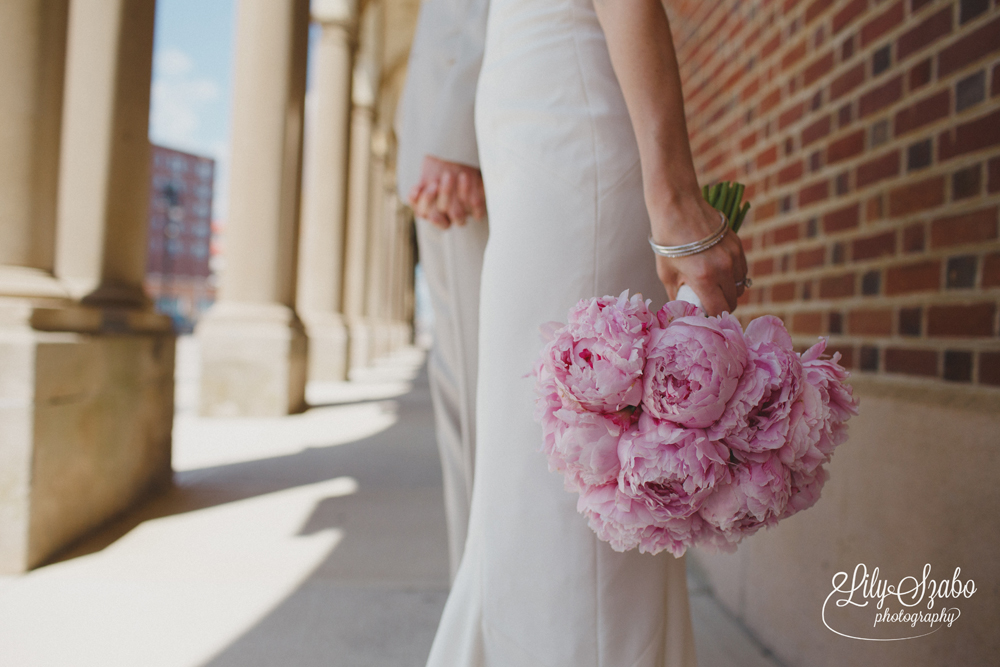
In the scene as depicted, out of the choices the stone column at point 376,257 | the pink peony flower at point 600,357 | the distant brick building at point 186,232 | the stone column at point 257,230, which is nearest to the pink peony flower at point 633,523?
the pink peony flower at point 600,357

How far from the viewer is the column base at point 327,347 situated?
32.9 ft

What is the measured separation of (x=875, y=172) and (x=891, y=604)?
107 cm

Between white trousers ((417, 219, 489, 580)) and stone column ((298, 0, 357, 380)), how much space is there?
8.59m

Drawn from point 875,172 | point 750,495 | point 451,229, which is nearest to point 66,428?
point 451,229

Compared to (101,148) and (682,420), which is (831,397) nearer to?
(682,420)

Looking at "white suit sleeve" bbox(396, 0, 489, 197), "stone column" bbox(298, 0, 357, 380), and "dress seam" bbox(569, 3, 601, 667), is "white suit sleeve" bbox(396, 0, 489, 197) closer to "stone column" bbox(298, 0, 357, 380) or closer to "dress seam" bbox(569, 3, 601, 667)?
"dress seam" bbox(569, 3, 601, 667)

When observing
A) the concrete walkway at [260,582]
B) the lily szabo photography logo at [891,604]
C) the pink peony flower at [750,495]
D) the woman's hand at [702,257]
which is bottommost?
the concrete walkway at [260,582]

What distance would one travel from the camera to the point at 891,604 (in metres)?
1.51

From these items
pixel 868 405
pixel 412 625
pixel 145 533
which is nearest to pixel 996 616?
pixel 868 405

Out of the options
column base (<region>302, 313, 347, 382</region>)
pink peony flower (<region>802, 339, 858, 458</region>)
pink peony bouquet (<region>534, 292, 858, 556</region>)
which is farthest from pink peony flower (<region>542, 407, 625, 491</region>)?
column base (<region>302, 313, 347, 382</region>)

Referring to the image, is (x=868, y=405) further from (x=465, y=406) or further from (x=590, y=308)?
(x=590, y=308)

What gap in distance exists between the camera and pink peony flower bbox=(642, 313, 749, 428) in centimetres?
81

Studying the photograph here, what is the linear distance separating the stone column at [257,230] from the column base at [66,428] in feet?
9.59

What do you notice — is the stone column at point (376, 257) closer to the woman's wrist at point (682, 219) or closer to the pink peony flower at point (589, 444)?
the woman's wrist at point (682, 219)
